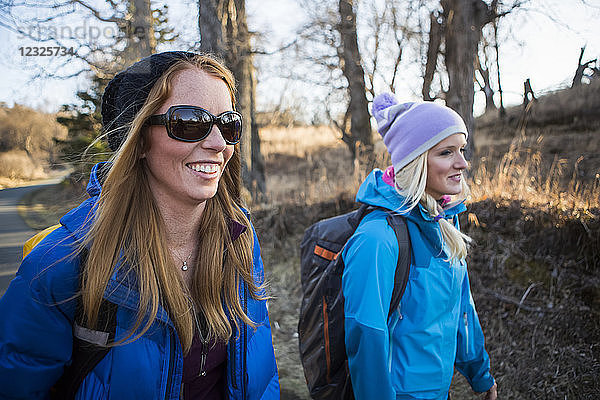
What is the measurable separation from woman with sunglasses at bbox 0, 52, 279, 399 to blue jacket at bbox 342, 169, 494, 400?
1.39 feet

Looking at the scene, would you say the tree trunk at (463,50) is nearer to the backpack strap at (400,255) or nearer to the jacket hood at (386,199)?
the jacket hood at (386,199)

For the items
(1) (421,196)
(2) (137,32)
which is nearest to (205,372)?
(1) (421,196)

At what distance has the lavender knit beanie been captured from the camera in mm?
2082

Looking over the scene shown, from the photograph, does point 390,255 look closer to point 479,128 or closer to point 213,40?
point 213,40

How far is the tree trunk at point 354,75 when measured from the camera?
9555 millimetres

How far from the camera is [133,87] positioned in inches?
53.8

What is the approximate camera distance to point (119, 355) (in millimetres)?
1197

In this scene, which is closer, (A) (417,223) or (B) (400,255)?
(B) (400,255)

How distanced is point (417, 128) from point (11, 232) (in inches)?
83.0

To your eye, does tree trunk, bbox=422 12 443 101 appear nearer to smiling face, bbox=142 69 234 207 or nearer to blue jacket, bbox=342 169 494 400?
blue jacket, bbox=342 169 494 400

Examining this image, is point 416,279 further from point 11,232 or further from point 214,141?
point 11,232

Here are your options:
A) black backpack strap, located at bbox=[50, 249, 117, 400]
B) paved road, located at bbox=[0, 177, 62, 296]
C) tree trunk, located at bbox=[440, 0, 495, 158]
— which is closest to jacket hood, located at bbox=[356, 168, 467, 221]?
black backpack strap, located at bbox=[50, 249, 117, 400]

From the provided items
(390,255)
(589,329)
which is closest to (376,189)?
(390,255)

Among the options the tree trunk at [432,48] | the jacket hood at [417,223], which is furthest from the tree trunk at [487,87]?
the jacket hood at [417,223]
